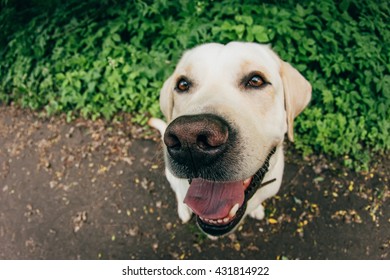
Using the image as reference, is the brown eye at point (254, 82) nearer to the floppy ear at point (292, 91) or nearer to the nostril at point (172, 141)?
the floppy ear at point (292, 91)

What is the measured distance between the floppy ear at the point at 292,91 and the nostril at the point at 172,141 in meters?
1.10

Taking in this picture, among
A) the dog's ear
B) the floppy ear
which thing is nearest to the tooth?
the floppy ear

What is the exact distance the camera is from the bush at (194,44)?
3.95 metres

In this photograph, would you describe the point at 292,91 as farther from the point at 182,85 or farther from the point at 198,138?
the point at 198,138

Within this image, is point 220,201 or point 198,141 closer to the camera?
point 198,141

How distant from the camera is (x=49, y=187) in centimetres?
446

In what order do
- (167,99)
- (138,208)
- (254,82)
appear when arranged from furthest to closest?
1. (138,208)
2. (167,99)
3. (254,82)

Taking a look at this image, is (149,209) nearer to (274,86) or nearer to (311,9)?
(274,86)

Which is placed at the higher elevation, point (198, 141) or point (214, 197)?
point (198, 141)

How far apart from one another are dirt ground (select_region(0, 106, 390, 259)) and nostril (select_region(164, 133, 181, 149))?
227cm

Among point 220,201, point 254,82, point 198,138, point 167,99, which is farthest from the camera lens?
point 167,99

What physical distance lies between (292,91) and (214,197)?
103cm

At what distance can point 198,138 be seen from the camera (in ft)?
5.99

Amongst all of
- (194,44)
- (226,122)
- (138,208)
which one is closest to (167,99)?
(226,122)
